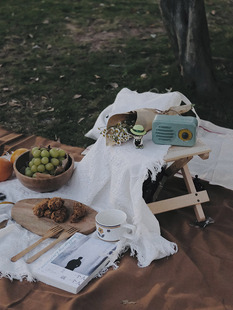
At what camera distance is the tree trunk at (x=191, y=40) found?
4922 millimetres

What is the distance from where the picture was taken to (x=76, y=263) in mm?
2717

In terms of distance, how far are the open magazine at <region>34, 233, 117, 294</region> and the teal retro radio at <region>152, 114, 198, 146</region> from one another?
2.70ft

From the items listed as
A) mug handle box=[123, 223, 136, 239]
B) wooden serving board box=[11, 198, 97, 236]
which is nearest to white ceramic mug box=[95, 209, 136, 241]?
mug handle box=[123, 223, 136, 239]

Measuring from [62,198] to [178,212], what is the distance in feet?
2.98

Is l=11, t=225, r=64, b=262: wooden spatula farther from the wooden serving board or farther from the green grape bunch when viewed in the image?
the green grape bunch

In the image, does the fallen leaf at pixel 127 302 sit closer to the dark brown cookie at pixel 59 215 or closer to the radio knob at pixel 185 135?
the dark brown cookie at pixel 59 215

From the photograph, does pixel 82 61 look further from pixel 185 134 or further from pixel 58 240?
pixel 58 240

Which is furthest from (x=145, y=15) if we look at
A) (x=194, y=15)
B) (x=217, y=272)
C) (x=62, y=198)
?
(x=217, y=272)

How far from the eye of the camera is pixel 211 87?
5176 mm

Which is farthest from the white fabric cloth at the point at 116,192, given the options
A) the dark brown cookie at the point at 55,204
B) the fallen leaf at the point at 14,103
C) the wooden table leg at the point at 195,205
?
the fallen leaf at the point at 14,103

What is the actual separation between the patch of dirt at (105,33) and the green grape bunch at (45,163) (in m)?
3.57

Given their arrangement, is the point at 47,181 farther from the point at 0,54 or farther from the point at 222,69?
the point at 0,54

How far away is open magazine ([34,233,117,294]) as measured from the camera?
8.51 ft

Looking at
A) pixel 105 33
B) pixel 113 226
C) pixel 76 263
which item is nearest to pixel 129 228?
pixel 113 226
